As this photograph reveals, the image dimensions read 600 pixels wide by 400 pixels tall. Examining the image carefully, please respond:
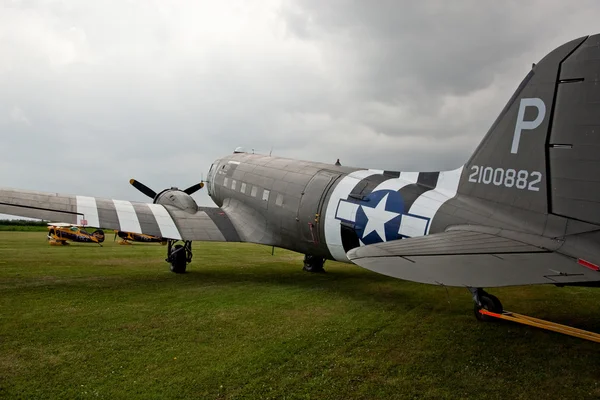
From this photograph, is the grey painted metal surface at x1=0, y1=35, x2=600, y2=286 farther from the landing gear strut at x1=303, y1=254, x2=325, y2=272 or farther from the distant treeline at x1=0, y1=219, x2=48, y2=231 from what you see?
the distant treeline at x1=0, y1=219, x2=48, y2=231

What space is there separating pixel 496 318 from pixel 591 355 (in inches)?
71.7

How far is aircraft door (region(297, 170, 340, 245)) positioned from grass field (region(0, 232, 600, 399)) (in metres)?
1.58

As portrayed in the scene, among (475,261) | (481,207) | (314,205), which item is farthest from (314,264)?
(475,261)

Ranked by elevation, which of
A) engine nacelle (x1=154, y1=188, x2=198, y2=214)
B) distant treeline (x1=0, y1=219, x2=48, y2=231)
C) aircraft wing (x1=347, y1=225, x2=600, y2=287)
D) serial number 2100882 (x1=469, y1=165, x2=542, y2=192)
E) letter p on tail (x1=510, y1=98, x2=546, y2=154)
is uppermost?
letter p on tail (x1=510, y1=98, x2=546, y2=154)

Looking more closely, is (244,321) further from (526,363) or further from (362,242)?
(526,363)

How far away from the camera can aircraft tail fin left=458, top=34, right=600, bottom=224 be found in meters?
6.02

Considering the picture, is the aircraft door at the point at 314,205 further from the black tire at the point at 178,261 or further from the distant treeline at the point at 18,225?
the distant treeline at the point at 18,225

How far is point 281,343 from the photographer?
6547 mm

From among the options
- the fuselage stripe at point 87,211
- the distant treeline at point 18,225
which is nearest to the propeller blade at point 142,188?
the fuselage stripe at point 87,211

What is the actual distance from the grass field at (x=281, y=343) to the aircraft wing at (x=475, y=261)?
5.20 feet

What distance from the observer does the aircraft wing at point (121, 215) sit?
11977mm

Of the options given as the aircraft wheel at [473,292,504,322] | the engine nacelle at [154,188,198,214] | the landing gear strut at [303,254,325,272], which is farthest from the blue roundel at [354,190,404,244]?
the engine nacelle at [154,188,198,214]

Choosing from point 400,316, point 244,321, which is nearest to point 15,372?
point 244,321

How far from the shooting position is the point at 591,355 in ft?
20.4
